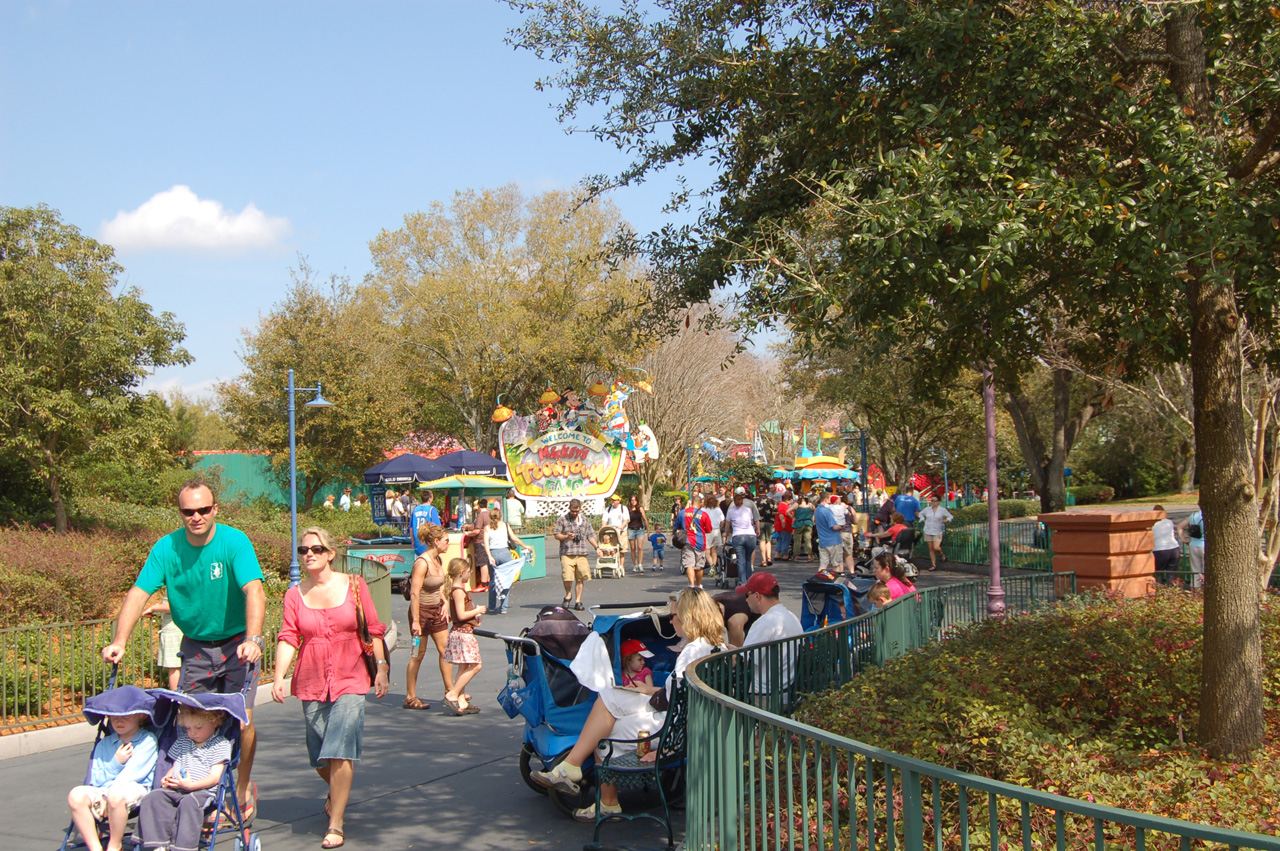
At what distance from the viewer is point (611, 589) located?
1972cm

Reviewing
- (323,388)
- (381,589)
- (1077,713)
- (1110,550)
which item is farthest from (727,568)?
(323,388)

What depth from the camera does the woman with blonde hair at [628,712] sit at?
5.87m

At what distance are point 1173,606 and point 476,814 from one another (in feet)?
21.8

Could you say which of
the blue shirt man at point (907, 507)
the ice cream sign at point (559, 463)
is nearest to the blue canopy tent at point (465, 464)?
the ice cream sign at point (559, 463)

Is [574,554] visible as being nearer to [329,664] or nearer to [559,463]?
[329,664]

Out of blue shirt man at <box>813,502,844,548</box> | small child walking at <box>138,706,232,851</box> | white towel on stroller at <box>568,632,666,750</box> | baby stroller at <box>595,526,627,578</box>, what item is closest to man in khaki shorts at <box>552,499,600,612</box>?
blue shirt man at <box>813,502,844,548</box>

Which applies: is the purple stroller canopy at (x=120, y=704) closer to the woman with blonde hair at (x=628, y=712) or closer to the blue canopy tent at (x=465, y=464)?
the woman with blonde hair at (x=628, y=712)

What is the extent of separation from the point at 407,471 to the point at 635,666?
21.0 m

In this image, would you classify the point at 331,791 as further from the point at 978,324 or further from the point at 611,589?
the point at 611,589

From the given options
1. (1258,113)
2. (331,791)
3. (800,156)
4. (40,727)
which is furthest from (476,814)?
(1258,113)

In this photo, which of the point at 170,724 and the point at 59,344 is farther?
the point at 59,344

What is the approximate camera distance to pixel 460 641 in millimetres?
9234

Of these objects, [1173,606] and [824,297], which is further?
[1173,606]

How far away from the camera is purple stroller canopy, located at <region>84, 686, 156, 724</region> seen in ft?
15.9
